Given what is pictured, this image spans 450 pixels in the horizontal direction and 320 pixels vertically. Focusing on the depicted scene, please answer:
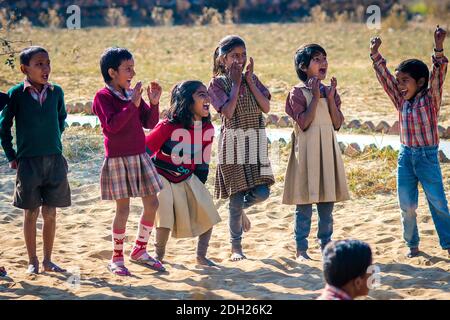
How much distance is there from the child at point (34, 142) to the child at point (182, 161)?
0.62 metres

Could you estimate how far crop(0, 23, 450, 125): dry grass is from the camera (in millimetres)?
13256

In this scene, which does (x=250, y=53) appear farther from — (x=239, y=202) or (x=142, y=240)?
(x=142, y=240)

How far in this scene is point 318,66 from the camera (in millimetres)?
5828

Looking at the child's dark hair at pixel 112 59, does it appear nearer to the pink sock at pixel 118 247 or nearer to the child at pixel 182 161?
the child at pixel 182 161

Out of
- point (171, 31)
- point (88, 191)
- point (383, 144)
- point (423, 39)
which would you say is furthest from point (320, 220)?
point (171, 31)

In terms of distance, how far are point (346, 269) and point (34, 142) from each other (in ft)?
8.34

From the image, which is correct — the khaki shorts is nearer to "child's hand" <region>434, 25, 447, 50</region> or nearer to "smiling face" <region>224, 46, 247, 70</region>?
"smiling face" <region>224, 46, 247, 70</region>

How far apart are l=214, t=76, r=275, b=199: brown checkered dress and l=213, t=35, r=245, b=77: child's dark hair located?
0.29ft

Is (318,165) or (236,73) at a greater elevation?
(236,73)

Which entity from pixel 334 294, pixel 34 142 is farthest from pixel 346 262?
pixel 34 142

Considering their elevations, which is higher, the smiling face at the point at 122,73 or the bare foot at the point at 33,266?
the smiling face at the point at 122,73

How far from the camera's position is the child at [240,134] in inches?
230

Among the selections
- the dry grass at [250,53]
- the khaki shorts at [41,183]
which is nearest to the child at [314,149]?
the khaki shorts at [41,183]

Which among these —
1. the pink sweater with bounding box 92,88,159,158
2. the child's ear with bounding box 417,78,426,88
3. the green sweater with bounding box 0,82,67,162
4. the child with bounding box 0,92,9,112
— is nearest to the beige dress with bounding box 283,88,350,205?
the child's ear with bounding box 417,78,426,88
